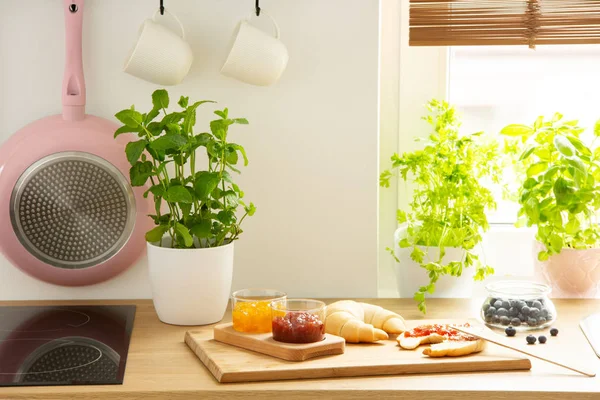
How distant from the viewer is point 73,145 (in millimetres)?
1646

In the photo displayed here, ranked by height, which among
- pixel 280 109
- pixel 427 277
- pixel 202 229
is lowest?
pixel 427 277

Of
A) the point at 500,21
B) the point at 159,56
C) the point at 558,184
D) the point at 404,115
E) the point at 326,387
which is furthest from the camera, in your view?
the point at 404,115

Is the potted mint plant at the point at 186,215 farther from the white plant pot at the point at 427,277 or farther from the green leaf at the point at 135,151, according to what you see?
the white plant pot at the point at 427,277

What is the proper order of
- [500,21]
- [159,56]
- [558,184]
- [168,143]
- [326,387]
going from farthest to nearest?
[500,21] → [558,184] → [159,56] → [168,143] → [326,387]

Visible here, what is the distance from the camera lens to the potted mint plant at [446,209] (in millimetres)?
1695

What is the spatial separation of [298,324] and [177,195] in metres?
0.31

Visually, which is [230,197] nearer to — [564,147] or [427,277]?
[427,277]

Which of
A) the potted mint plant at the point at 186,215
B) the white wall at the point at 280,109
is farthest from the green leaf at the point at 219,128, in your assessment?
the white wall at the point at 280,109

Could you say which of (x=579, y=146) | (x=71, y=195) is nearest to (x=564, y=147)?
(x=579, y=146)

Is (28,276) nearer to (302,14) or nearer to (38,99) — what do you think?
(38,99)

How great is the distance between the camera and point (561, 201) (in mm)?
1669

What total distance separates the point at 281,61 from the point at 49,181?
0.51m

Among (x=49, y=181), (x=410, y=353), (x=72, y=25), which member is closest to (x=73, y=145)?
(x=49, y=181)

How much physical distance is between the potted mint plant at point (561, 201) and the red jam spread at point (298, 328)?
600 mm
